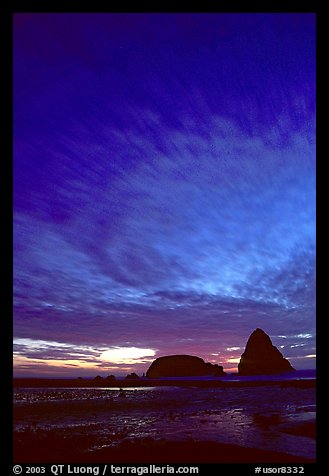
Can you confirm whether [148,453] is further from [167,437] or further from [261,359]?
[261,359]

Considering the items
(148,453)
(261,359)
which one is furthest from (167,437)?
(261,359)

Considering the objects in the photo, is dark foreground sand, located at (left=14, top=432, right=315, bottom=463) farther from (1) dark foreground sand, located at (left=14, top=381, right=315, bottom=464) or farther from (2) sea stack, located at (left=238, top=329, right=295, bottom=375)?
(2) sea stack, located at (left=238, top=329, right=295, bottom=375)

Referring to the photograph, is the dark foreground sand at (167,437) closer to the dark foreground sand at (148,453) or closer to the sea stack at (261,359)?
the dark foreground sand at (148,453)

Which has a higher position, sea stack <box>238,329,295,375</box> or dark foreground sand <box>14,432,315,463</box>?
dark foreground sand <box>14,432,315,463</box>

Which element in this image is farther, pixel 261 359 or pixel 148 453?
pixel 261 359

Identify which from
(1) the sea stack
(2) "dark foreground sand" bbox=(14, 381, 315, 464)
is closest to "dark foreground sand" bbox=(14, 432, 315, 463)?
(2) "dark foreground sand" bbox=(14, 381, 315, 464)

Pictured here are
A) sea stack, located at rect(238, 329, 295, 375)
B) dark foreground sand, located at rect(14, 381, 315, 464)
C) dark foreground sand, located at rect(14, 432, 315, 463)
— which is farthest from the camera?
sea stack, located at rect(238, 329, 295, 375)

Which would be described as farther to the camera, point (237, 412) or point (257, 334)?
point (257, 334)

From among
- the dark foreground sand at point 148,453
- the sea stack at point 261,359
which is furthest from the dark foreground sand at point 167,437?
the sea stack at point 261,359

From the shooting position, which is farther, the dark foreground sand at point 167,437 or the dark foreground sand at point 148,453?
the dark foreground sand at point 167,437
